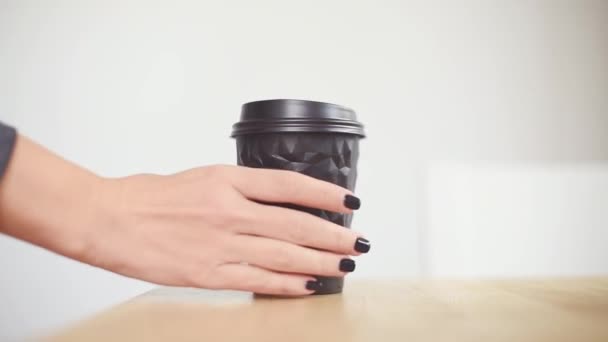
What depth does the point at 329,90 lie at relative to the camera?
168 cm

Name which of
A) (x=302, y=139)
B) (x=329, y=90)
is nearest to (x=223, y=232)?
(x=302, y=139)

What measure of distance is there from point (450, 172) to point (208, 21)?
901 millimetres

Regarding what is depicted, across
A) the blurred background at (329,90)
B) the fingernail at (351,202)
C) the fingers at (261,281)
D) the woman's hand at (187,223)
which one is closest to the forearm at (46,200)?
the woman's hand at (187,223)

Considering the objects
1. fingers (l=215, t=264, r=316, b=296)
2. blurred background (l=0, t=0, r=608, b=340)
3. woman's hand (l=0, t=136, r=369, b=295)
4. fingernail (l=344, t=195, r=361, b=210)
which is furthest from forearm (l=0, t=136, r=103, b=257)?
blurred background (l=0, t=0, r=608, b=340)

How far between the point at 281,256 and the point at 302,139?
0.45 ft

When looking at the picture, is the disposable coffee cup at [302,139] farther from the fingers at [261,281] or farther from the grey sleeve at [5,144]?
the grey sleeve at [5,144]

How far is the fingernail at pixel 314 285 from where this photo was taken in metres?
0.62

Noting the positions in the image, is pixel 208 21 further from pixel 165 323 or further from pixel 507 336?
pixel 507 336

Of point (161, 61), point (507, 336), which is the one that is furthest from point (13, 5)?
point (507, 336)

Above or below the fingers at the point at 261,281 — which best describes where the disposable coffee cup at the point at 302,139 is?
above

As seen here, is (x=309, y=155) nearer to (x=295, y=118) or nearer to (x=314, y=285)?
(x=295, y=118)

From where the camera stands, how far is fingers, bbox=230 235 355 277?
58cm

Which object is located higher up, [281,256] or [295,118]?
[295,118]

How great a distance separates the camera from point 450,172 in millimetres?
1311
